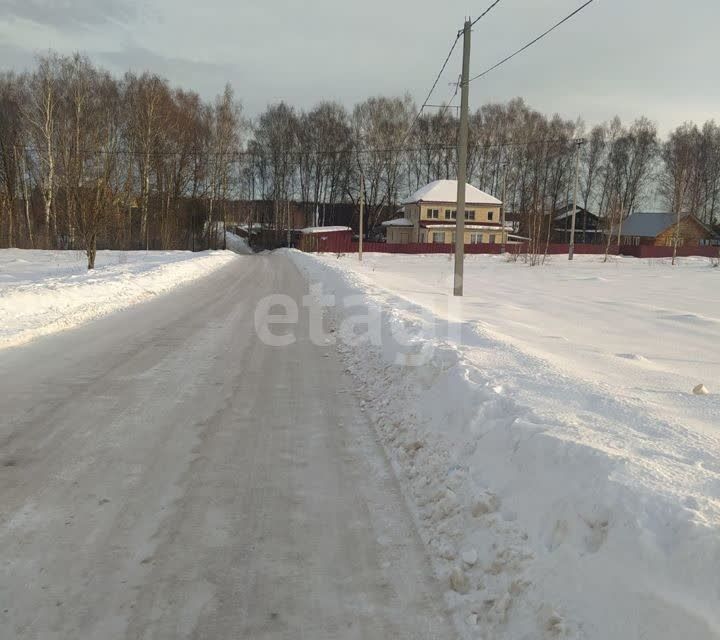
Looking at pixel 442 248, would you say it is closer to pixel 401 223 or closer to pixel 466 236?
pixel 466 236

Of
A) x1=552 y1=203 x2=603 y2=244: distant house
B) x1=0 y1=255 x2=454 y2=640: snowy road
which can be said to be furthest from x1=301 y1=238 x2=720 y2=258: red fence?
x1=0 y1=255 x2=454 y2=640: snowy road

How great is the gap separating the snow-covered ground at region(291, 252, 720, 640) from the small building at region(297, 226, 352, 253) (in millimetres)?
53953

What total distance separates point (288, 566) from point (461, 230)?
522 inches

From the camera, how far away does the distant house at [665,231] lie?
250 feet

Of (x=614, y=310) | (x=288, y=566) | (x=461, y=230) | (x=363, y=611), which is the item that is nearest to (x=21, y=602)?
(x=288, y=566)

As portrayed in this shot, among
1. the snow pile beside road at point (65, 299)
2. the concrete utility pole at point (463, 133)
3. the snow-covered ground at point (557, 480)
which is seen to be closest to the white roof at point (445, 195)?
the snow pile beside road at point (65, 299)

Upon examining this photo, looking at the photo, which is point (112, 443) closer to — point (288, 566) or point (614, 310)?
point (288, 566)

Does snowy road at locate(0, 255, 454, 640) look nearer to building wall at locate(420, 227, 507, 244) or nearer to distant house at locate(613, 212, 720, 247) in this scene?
building wall at locate(420, 227, 507, 244)

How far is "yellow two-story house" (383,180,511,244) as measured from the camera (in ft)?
216

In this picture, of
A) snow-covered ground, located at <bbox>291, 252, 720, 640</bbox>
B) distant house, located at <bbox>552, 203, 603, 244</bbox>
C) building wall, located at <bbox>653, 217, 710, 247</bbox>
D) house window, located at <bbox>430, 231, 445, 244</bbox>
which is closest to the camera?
snow-covered ground, located at <bbox>291, 252, 720, 640</bbox>

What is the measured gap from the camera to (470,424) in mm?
4527

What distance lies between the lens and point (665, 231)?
252ft

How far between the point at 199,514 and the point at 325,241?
5901 centimetres

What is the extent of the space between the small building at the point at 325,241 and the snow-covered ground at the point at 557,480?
53953 millimetres
